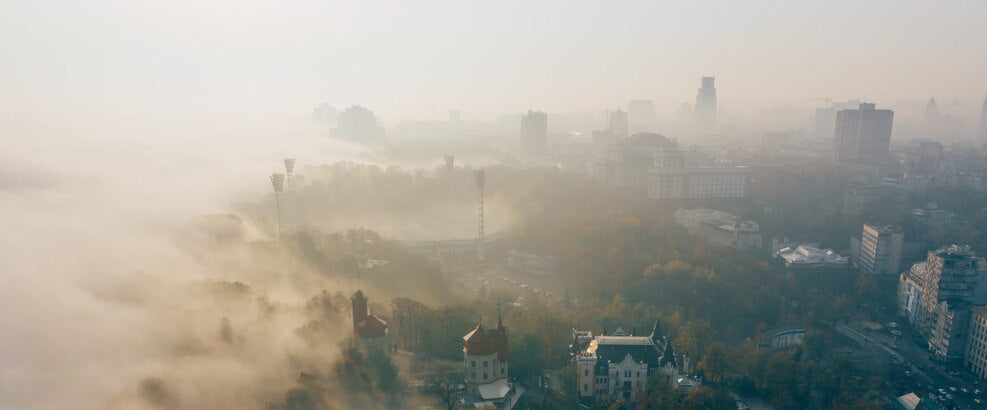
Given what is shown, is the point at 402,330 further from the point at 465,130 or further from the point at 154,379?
the point at 465,130

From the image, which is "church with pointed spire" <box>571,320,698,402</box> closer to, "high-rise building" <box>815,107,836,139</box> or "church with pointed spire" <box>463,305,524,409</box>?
"church with pointed spire" <box>463,305,524,409</box>

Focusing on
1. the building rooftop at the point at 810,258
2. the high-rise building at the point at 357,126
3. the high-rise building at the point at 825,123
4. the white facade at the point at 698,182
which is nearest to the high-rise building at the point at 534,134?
the high-rise building at the point at 357,126

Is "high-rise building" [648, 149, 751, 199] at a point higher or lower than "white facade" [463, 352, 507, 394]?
higher

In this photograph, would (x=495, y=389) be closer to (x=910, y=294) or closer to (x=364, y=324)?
(x=364, y=324)

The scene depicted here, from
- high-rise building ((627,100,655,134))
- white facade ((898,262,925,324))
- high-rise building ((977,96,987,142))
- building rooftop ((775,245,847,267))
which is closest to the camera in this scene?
white facade ((898,262,925,324))

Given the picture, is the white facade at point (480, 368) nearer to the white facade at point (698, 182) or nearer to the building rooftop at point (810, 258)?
the building rooftop at point (810, 258)

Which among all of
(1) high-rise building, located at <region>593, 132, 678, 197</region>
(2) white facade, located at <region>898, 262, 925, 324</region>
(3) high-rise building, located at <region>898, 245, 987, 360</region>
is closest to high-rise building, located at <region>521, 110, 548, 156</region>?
(1) high-rise building, located at <region>593, 132, 678, 197</region>

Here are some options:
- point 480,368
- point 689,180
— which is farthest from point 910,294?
point 480,368
